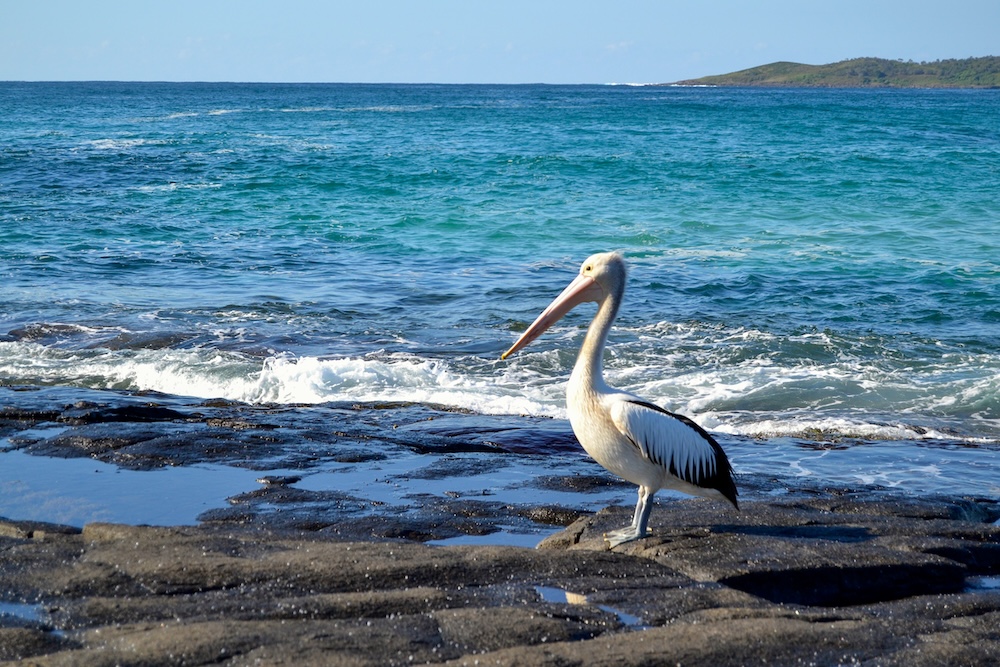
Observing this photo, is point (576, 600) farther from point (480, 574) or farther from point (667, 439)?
point (667, 439)

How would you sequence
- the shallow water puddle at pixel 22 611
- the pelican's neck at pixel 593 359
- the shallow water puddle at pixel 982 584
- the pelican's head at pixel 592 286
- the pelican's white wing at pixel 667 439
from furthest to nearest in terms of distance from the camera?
the pelican's head at pixel 592 286 < the pelican's neck at pixel 593 359 < the pelican's white wing at pixel 667 439 < the shallow water puddle at pixel 982 584 < the shallow water puddle at pixel 22 611

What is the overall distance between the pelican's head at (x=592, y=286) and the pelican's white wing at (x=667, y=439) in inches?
27.1

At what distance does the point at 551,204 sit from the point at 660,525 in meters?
18.3

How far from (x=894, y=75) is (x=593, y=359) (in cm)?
16327

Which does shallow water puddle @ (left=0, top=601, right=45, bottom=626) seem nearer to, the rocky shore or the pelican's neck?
the rocky shore

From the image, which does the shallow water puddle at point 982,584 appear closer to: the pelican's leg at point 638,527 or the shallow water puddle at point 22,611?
the pelican's leg at point 638,527

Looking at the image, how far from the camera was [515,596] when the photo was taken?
12.7ft

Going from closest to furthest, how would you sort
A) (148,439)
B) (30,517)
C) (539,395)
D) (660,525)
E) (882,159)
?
(660,525)
(30,517)
(148,439)
(539,395)
(882,159)

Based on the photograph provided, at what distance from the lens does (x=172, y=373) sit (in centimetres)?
1000

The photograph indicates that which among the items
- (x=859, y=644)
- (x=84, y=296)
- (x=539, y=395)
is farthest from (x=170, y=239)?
(x=859, y=644)

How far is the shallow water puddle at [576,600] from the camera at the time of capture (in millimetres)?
3736

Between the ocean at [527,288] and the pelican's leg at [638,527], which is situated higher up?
the pelican's leg at [638,527]

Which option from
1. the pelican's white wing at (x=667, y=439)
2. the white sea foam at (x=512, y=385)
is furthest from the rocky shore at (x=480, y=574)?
the white sea foam at (x=512, y=385)

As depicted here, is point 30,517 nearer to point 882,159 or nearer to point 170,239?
point 170,239
